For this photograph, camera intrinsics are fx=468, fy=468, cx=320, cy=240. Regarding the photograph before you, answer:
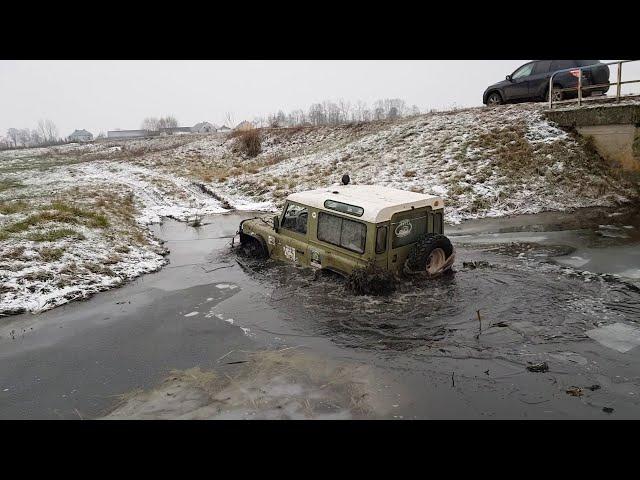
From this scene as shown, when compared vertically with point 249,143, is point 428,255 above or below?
below

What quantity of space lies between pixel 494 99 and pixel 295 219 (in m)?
16.6

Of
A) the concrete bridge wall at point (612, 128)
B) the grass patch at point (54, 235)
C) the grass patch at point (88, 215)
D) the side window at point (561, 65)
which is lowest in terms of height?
the grass patch at point (54, 235)

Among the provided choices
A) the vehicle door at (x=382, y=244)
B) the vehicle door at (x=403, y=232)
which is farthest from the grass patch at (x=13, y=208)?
the vehicle door at (x=403, y=232)

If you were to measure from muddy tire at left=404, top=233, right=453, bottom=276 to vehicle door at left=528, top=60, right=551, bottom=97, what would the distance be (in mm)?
14611

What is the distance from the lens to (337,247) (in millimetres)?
9469

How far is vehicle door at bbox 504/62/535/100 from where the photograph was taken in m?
20.9

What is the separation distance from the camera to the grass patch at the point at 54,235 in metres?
12.0

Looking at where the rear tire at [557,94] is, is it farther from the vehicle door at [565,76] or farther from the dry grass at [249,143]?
the dry grass at [249,143]

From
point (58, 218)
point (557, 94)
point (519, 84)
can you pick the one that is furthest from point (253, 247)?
point (519, 84)

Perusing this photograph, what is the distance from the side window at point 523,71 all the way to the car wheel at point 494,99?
1.19 meters

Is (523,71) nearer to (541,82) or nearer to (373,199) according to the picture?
(541,82)
